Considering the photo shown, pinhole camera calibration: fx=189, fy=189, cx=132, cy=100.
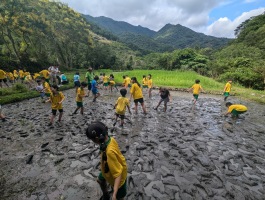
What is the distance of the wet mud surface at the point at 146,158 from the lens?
4797 millimetres

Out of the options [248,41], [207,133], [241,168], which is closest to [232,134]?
[207,133]

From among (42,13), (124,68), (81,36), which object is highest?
(42,13)

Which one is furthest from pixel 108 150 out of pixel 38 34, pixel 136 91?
pixel 38 34

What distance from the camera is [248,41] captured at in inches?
2072

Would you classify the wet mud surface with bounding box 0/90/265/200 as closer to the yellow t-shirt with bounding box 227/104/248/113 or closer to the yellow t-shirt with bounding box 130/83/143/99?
the yellow t-shirt with bounding box 227/104/248/113

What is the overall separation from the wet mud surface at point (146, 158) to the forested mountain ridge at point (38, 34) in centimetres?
2784

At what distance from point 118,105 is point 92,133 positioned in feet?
18.9

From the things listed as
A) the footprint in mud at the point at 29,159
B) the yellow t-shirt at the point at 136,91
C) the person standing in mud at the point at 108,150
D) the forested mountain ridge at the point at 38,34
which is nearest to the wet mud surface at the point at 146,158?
the footprint in mud at the point at 29,159

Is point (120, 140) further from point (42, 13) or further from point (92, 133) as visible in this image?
point (42, 13)

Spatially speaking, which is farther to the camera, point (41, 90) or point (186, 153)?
point (41, 90)

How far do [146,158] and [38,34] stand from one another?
38594 millimetres

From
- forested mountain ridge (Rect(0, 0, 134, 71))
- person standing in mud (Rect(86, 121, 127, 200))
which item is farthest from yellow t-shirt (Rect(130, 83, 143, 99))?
forested mountain ridge (Rect(0, 0, 134, 71))

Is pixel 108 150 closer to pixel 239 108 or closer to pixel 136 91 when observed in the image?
pixel 136 91

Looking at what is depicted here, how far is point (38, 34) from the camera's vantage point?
120ft
